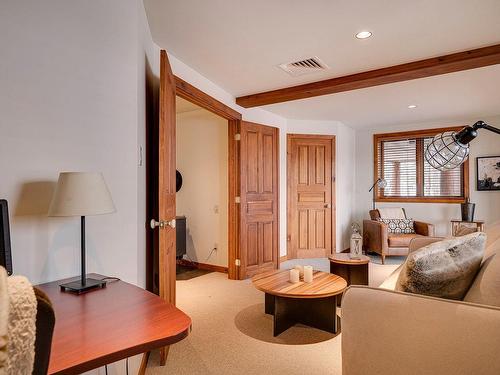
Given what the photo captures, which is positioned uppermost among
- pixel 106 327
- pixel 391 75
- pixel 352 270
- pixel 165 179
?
pixel 391 75

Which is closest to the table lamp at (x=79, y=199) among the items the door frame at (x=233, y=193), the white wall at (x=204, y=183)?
the door frame at (x=233, y=193)

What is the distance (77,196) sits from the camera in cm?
121

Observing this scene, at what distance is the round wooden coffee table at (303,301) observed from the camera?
240 centimetres

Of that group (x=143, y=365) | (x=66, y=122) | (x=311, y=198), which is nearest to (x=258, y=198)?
(x=311, y=198)

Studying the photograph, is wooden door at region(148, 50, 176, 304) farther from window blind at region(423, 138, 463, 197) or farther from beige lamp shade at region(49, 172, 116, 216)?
window blind at region(423, 138, 463, 197)

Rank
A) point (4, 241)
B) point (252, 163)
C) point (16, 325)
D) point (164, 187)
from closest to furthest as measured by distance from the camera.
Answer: point (16, 325), point (4, 241), point (164, 187), point (252, 163)

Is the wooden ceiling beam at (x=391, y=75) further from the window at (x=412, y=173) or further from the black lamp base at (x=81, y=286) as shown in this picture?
the black lamp base at (x=81, y=286)

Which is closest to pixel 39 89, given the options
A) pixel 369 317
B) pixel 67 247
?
pixel 67 247

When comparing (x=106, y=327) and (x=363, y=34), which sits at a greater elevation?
(x=363, y=34)

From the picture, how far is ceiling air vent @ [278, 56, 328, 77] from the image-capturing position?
9.79ft

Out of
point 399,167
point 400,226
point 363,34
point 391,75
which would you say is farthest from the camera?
point 399,167

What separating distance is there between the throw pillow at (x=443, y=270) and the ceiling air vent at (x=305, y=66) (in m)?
2.15

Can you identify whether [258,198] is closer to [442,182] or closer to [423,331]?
[423,331]

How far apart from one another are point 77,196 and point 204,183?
137 inches
